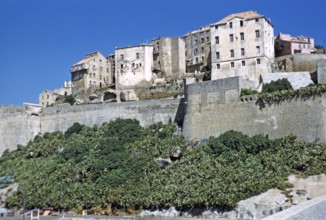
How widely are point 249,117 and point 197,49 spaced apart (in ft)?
83.8

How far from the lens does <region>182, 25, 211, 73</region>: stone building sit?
57328 millimetres

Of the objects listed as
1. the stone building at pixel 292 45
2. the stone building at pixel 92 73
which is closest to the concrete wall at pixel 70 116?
the stone building at pixel 92 73

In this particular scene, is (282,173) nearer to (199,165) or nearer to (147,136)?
(199,165)

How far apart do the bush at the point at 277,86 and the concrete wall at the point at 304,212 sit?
989 inches

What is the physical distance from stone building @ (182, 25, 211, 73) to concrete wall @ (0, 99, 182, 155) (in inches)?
576

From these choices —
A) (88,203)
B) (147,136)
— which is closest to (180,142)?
(147,136)

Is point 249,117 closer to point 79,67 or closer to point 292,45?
point 292,45

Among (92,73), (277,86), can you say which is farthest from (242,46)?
(92,73)

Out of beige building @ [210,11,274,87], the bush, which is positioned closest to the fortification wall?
the bush

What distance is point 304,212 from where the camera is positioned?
10438 millimetres

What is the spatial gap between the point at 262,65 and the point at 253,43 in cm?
251

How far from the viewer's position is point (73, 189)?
33781mm

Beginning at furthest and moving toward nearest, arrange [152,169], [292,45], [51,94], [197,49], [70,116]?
[51,94] < [197,49] < [292,45] < [70,116] < [152,169]

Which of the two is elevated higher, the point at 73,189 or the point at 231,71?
the point at 231,71
